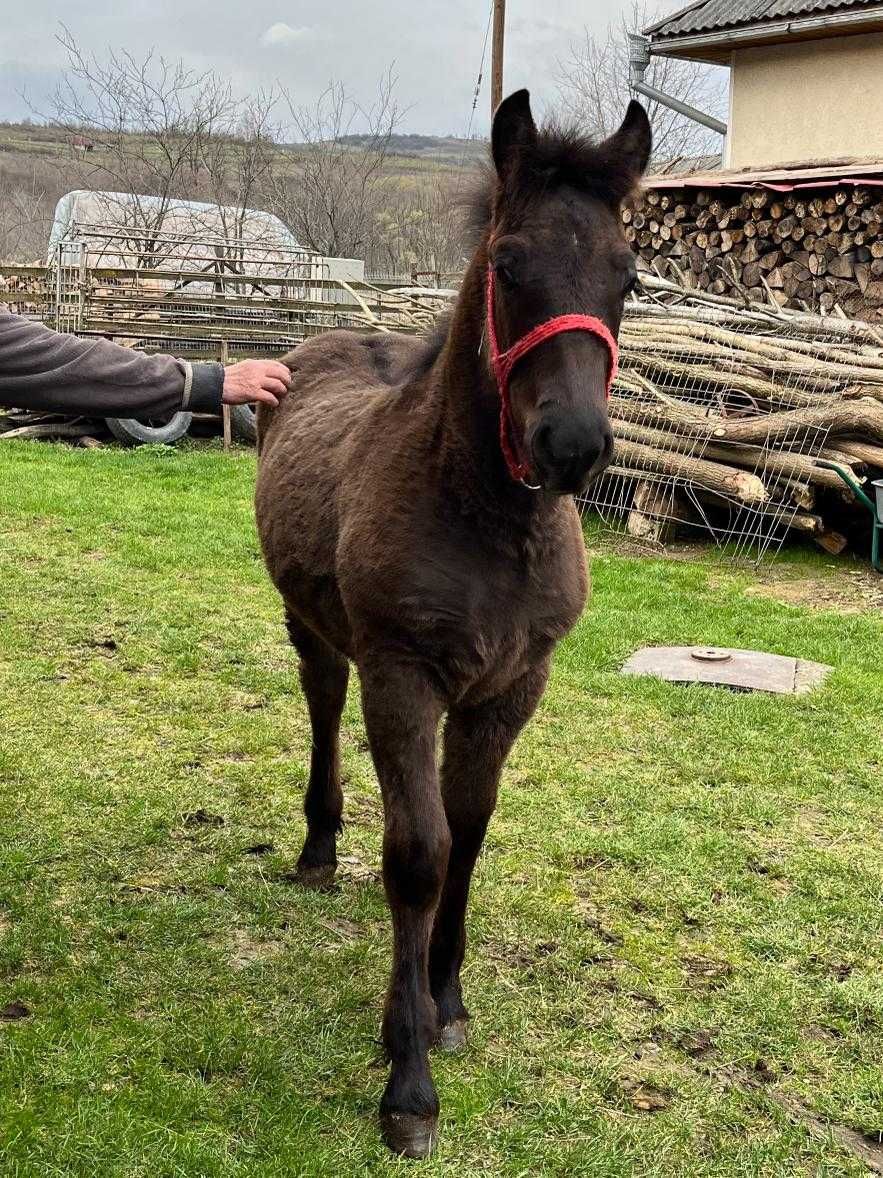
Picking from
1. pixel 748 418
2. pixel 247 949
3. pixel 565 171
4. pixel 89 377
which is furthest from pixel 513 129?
pixel 748 418

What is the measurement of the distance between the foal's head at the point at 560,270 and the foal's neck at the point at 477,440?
5.5 inches

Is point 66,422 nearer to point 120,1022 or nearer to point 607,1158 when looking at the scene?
point 120,1022

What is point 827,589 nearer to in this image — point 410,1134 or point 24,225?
point 410,1134

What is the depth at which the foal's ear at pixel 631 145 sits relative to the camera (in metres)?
2.46

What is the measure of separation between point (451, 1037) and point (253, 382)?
2.06 meters

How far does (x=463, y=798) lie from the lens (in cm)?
298

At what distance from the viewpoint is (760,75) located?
49.3 feet

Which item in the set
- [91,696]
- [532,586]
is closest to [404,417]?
[532,586]

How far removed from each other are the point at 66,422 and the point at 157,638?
7.66 meters

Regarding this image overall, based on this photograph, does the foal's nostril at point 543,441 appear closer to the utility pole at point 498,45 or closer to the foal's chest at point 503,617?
the foal's chest at point 503,617

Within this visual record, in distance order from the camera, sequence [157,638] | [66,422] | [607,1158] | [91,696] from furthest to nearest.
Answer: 1. [66,422]
2. [157,638]
3. [91,696]
4. [607,1158]

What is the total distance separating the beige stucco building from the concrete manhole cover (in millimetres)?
8693

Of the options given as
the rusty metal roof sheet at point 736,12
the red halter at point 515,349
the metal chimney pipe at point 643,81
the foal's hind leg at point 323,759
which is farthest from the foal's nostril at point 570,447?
the metal chimney pipe at point 643,81

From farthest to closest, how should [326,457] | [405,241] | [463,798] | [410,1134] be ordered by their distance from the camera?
[405,241] → [326,457] → [463,798] → [410,1134]
